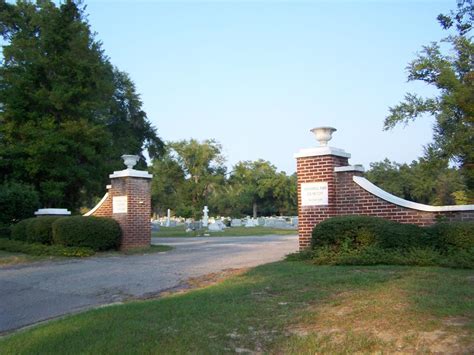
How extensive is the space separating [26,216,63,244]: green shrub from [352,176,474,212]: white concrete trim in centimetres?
1083

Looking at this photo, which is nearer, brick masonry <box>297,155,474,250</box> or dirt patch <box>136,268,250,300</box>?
dirt patch <box>136,268,250,300</box>

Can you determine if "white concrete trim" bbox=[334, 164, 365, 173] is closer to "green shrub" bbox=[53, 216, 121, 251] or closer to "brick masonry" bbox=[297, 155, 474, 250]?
"brick masonry" bbox=[297, 155, 474, 250]

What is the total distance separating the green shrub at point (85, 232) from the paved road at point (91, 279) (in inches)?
42.8

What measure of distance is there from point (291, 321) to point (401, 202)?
606 cm

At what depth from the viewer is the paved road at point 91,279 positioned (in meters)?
8.53

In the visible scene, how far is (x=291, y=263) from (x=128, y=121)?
3208 cm

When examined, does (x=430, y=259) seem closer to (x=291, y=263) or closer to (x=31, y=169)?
(x=291, y=263)

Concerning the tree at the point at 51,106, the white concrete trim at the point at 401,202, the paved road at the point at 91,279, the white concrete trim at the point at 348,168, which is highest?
the tree at the point at 51,106

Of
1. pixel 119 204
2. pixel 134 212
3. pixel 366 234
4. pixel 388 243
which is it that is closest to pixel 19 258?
pixel 119 204

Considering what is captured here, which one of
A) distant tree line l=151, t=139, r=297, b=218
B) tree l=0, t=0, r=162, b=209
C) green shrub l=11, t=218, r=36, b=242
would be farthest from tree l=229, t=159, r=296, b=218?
green shrub l=11, t=218, r=36, b=242

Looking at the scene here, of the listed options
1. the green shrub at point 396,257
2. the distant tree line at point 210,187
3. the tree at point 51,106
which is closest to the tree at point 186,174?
the distant tree line at point 210,187

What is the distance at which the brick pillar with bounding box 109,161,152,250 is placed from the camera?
674 inches

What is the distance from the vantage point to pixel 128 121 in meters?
40.4

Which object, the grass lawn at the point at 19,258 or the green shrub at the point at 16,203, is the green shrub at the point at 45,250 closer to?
the grass lawn at the point at 19,258
